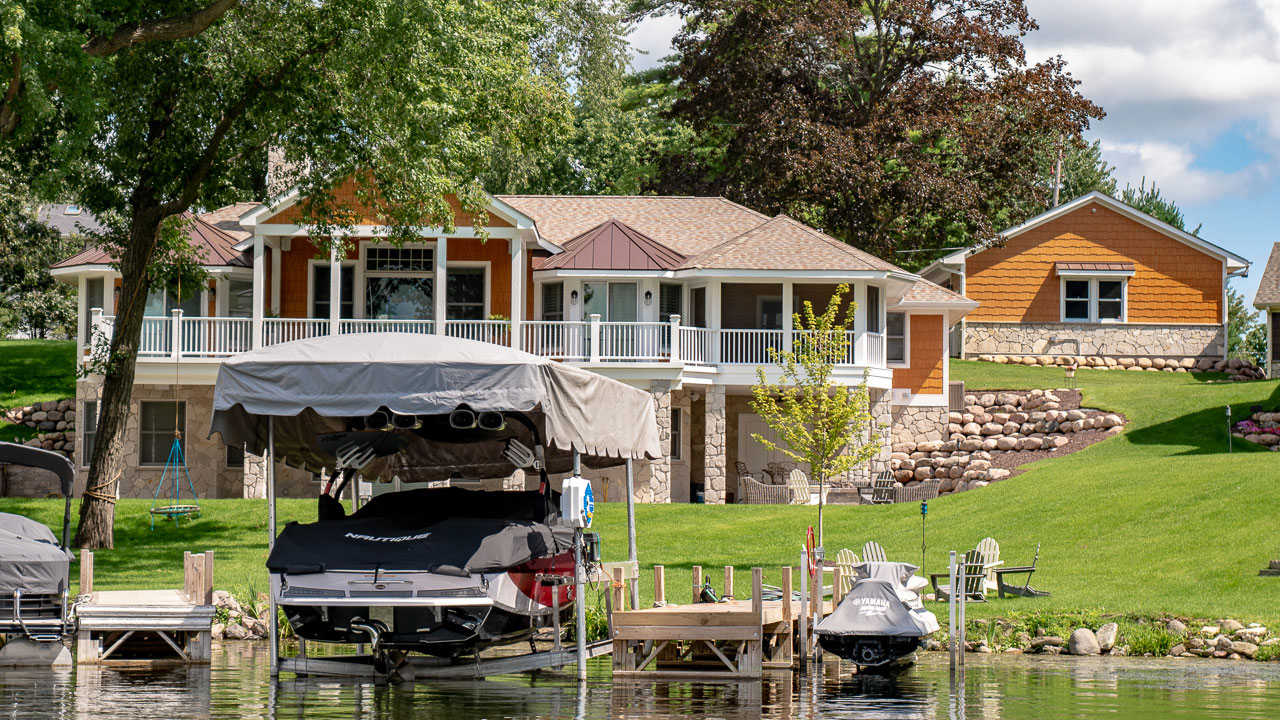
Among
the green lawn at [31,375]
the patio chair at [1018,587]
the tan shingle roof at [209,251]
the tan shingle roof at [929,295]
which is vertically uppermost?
the tan shingle roof at [209,251]

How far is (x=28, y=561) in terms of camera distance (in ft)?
50.7

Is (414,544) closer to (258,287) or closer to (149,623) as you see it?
(149,623)

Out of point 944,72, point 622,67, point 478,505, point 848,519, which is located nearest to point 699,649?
point 478,505

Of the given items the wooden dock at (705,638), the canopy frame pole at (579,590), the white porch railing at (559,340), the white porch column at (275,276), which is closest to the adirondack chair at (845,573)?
the wooden dock at (705,638)

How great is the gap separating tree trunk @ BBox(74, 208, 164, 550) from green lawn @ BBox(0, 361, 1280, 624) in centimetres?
67

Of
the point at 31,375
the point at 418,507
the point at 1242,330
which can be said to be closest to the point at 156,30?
the point at 418,507

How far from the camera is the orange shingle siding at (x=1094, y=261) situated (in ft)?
148

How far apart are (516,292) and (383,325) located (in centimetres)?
310

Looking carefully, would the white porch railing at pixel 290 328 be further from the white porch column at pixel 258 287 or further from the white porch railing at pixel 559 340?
the white porch railing at pixel 559 340

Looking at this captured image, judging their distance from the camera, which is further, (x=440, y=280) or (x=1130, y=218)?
(x=1130, y=218)

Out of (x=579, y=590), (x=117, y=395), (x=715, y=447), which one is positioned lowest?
(x=579, y=590)

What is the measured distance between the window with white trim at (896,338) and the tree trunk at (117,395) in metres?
19.3

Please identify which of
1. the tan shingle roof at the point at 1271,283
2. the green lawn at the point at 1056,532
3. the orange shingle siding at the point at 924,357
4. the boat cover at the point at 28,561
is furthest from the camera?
the tan shingle roof at the point at 1271,283

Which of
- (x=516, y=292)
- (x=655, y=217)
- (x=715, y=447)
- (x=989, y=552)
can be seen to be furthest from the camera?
(x=655, y=217)
